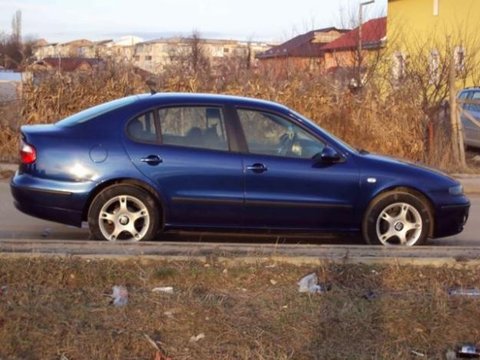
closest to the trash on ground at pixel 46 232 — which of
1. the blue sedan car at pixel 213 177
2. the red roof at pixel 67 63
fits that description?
the blue sedan car at pixel 213 177

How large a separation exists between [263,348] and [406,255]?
98.7 inches

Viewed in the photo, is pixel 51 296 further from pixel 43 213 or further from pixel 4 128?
pixel 4 128

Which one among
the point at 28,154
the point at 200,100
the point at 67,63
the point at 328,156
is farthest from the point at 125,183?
the point at 67,63

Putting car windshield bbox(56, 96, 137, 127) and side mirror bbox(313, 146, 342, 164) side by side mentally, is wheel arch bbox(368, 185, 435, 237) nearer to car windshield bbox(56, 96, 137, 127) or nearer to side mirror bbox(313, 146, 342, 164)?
side mirror bbox(313, 146, 342, 164)

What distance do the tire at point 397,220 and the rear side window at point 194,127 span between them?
5.13ft

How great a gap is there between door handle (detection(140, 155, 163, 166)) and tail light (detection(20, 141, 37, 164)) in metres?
1.02

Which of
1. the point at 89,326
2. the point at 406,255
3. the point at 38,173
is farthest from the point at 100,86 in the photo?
the point at 89,326

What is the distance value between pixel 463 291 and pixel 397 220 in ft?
7.29

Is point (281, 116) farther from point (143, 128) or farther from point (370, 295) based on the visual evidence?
point (370, 295)

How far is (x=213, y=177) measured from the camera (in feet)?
25.2

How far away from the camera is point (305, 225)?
311 inches

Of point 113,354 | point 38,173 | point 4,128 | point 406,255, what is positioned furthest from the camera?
point 4,128

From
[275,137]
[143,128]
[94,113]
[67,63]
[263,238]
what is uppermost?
[67,63]

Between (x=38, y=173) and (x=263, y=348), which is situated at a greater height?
(x=38, y=173)
